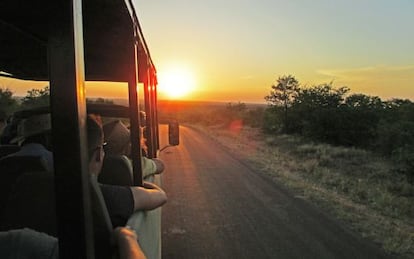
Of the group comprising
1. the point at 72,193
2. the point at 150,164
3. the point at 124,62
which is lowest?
the point at 150,164

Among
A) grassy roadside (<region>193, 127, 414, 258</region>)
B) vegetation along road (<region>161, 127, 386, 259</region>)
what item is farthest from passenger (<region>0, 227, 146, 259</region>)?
grassy roadside (<region>193, 127, 414, 258</region>)

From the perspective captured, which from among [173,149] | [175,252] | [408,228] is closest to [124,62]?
[175,252]

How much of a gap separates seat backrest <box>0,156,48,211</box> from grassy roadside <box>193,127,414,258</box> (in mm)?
4899

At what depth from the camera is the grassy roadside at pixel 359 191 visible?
749 cm

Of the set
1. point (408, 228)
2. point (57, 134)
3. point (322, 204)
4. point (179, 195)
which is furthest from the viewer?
point (179, 195)

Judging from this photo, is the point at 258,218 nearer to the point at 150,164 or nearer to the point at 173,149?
the point at 150,164

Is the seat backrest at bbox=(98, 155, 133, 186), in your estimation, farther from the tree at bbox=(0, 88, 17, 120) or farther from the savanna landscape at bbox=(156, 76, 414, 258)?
the savanna landscape at bbox=(156, 76, 414, 258)

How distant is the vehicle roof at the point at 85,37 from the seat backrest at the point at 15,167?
639 mm

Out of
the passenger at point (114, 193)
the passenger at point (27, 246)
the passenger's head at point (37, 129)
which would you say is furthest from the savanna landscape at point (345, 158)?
the passenger at point (27, 246)

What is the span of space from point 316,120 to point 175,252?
26.3 meters

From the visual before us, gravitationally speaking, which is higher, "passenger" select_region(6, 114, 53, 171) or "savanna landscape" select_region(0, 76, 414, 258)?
"passenger" select_region(6, 114, 53, 171)

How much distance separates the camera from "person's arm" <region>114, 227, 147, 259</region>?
1856 millimetres

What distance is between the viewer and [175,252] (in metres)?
6.33

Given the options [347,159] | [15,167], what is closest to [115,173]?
[15,167]
